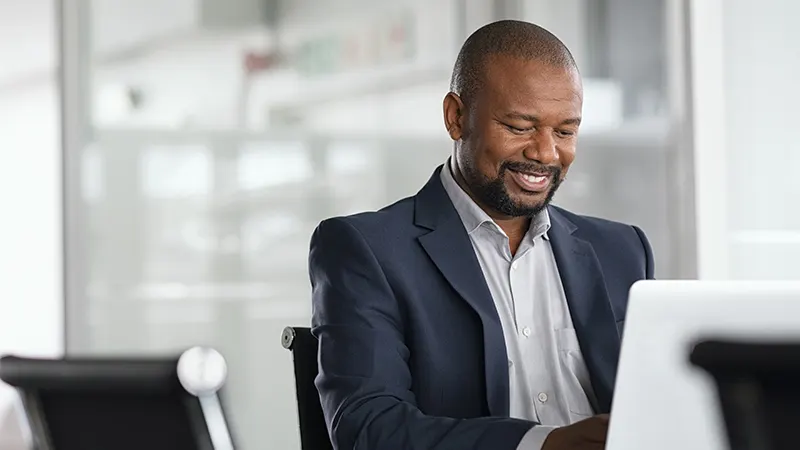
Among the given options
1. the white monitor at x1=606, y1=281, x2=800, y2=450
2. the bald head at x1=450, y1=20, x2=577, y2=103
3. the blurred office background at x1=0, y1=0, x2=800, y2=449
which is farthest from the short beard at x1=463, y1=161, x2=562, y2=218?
the blurred office background at x1=0, y1=0, x2=800, y2=449

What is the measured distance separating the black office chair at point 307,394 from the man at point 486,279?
0.04 meters

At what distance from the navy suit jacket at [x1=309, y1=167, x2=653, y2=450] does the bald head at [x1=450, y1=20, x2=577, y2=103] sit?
0.17m

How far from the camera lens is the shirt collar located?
1.92m

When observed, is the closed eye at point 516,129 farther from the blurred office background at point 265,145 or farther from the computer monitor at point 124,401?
the blurred office background at point 265,145

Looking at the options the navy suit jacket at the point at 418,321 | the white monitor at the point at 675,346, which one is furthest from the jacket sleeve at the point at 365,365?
the white monitor at the point at 675,346

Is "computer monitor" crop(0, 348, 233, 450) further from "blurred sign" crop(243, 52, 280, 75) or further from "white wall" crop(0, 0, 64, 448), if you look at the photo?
"blurred sign" crop(243, 52, 280, 75)

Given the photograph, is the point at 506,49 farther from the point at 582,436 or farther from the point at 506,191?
the point at 582,436

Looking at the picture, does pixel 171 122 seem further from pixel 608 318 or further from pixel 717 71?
pixel 608 318

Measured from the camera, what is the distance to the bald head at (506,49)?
1895 millimetres

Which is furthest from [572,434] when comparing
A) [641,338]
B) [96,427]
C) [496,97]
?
[496,97]

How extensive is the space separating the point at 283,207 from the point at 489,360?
6.71ft

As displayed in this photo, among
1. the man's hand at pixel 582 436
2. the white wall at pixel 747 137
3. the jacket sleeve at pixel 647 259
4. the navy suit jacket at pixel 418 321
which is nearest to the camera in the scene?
the man's hand at pixel 582 436

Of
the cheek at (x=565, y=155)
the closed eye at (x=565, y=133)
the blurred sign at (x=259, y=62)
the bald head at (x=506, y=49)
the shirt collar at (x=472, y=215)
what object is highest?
the blurred sign at (x=259, y=62)

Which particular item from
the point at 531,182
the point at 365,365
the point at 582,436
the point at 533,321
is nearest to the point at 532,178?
the point at 531,182
